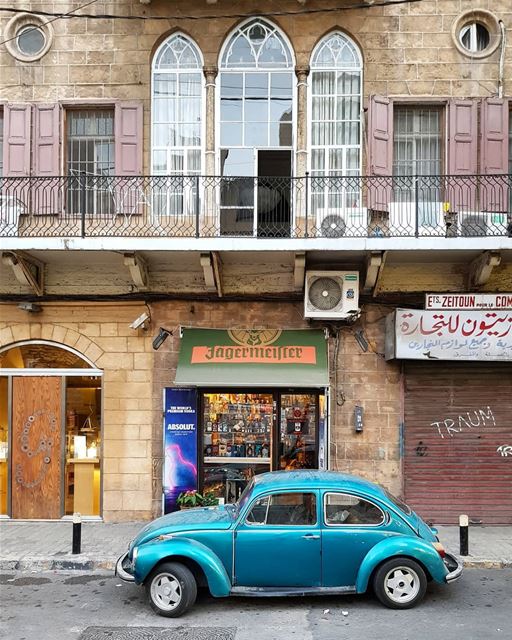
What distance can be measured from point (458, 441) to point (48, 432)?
297 inches

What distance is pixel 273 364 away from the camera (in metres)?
12.0

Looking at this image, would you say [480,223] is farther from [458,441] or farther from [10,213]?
[10,213]

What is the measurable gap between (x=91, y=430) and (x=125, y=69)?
6.81 meters

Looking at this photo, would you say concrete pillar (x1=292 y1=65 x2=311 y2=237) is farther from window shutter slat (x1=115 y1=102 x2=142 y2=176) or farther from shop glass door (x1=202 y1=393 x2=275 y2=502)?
shop glass door (x1=202 y1=393 x2=275 y2=502)

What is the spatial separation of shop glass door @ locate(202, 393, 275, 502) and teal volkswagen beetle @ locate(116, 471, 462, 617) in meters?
4.54

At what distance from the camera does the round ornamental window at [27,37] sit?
498 inches

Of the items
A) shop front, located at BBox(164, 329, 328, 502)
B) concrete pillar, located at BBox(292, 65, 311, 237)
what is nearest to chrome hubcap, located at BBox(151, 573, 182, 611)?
shop front, located at BBox(164, 329, 328, 502)

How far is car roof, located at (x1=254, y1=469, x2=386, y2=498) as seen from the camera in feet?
26.3

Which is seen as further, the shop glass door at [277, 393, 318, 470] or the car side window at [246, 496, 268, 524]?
the shop glass door at [277, 393, 318, 470]

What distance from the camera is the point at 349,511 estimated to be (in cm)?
791

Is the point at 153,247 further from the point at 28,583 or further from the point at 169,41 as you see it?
the point at 28,583

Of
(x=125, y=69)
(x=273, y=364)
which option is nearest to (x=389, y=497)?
(x=273, y=364)

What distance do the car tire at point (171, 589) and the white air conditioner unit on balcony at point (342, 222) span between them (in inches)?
255

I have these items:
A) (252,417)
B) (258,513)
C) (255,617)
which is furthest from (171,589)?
(252,417)
